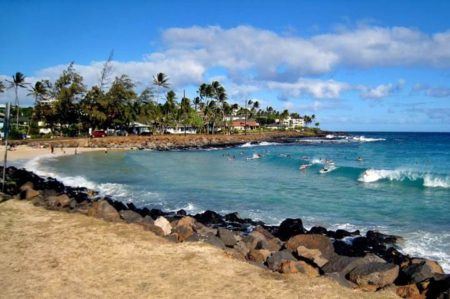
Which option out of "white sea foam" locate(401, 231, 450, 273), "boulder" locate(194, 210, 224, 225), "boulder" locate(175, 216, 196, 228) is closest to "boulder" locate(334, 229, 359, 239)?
"white sea foam" locate(401, 231, 450, 273)

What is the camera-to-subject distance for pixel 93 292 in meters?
6.83

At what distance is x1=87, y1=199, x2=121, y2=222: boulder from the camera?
40.7 ft

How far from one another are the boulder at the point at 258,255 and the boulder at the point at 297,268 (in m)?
0.83

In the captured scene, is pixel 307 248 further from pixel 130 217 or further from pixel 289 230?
pixel 130 217

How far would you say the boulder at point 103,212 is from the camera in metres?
12.4

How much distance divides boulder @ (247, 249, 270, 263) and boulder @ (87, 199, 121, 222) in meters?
4.94

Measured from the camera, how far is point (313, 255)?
9.23m

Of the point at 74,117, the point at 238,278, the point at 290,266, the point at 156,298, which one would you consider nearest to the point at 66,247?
the point at 156,298

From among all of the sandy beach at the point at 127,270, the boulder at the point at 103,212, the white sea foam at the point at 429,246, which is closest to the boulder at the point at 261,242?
the sandy beach at the point at 127,270

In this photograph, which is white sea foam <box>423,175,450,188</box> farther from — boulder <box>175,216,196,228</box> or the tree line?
the tree line

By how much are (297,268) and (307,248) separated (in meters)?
1.78

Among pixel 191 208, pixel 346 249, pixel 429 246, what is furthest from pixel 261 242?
pixel 191 208

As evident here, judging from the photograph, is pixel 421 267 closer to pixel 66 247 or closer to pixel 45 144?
pixel 66 247

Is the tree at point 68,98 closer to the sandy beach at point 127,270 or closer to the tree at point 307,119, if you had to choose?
the sandy beach at point 127,270
